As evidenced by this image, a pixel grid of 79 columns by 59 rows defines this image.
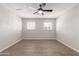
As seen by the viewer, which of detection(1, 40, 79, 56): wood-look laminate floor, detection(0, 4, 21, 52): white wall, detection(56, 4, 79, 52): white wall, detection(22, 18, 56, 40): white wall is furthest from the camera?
detection(22, 18, 56, 40): white wall

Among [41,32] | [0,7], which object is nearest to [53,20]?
[41,32]

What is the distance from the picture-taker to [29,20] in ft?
30.2

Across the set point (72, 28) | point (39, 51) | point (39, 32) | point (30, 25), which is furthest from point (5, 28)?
point (39, 32)

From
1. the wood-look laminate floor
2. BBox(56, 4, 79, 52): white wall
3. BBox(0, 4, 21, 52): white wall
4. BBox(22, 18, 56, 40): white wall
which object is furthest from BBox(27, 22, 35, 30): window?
BBox(56, 4, 79, 52): white wall

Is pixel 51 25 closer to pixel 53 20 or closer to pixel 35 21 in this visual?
pixel 53 20

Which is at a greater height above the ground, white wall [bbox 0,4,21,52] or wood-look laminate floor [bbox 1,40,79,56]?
white wall [bbox 0,4,21,52]

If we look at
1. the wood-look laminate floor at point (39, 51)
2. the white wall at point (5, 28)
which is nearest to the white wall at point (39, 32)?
the white wall at point (5, 28)

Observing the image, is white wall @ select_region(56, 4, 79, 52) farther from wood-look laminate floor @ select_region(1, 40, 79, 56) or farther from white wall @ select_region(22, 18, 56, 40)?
white wall @ select_region(22, 18, 56, 40)

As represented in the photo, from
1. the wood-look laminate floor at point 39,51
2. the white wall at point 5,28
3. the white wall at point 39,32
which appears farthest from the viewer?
the white wall at point 39,32

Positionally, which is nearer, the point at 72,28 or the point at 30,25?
the point at 72,28

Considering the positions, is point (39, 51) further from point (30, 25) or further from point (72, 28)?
point (30, 25)

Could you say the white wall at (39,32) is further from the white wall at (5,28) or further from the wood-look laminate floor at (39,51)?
the wood-look laminate floor at (39,51)

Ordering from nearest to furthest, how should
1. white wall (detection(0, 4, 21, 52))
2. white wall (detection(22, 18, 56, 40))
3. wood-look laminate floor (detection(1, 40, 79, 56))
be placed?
wood-look laminate floor (detection(1, 40, 79, 56)) < white wall (detection(0, 4, 21, 52)) < white wall (detection(22, 18, 56, 40))

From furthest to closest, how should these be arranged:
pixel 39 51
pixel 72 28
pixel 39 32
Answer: pixel 39 32 → pixel 72 28 → pixel 39 51
